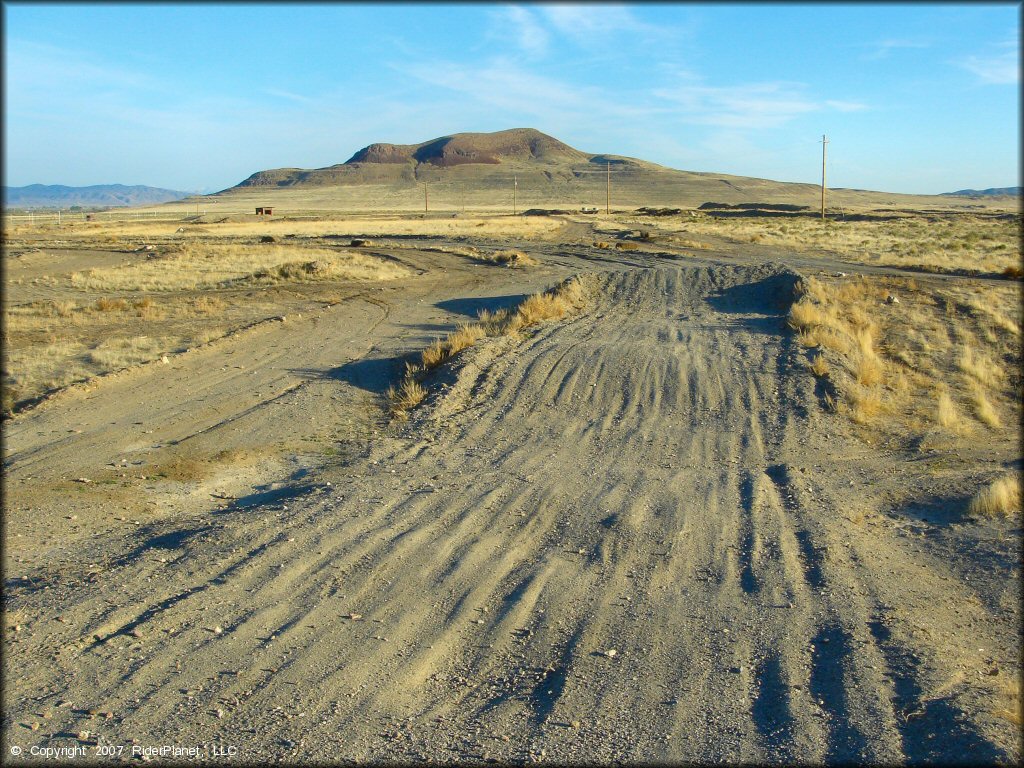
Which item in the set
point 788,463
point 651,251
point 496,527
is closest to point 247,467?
point 496,527

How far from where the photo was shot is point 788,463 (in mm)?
10664

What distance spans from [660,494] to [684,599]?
256 centimetres

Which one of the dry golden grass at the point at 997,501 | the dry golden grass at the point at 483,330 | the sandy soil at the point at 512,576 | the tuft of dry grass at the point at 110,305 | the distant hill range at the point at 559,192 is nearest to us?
the sandy soil at the point at 512,576

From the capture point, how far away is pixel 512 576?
285 inches

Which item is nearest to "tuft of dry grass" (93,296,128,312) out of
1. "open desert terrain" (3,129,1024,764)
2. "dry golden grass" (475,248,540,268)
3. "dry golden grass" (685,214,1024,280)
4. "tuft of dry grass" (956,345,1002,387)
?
"open desert terrain" (3,129,1024,764)

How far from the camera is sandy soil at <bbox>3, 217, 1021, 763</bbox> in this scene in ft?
16.7

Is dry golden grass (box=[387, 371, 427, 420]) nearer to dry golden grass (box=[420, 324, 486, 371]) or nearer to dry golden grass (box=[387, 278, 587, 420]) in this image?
dry golden grass (box=[387, 278, 587, 420])

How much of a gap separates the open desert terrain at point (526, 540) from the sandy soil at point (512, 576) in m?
0.03

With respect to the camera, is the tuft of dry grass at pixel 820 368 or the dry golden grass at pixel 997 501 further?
the tuft of dry grass at pixel 820 368

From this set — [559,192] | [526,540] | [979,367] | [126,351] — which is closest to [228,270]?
[126,351]

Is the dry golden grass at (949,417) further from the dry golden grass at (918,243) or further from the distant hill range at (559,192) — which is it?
the distant hill range at (559,192)

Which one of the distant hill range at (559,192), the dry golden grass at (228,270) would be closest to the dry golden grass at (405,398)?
the dry golden grass at (228,270)

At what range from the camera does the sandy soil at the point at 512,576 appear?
16.7ft

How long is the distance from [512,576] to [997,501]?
18.4ft
